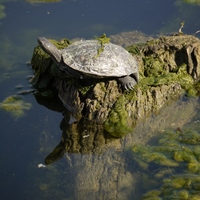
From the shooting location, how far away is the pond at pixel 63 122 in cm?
458

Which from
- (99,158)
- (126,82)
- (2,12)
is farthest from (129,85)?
(2,12)

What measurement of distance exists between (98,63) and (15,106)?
4.66 ft

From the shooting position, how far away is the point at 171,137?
5.35 metres

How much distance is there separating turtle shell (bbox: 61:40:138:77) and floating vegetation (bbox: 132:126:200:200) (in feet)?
3.32

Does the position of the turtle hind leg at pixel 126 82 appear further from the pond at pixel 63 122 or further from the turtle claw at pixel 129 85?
the pond at pixel 63 122

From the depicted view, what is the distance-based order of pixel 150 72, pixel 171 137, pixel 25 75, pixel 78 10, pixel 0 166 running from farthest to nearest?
pixel 78 10, pixel 25 75, pixel 150 72, pixel 171 137, pixel 0 166

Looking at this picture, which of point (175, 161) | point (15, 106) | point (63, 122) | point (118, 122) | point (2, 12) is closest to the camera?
point (175, 161)

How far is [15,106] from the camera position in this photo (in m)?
6.03

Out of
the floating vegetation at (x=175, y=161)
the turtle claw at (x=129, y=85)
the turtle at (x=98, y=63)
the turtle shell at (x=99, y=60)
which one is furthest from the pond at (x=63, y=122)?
the turtle shell at (x=99, y=60)

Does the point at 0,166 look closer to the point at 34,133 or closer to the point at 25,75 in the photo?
the point at 34,133

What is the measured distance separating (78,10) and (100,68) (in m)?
3.65

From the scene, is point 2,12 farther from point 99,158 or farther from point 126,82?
point 99,158

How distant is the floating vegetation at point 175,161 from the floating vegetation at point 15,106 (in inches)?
69.5

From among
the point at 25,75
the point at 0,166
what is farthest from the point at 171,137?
the point at 25,75
